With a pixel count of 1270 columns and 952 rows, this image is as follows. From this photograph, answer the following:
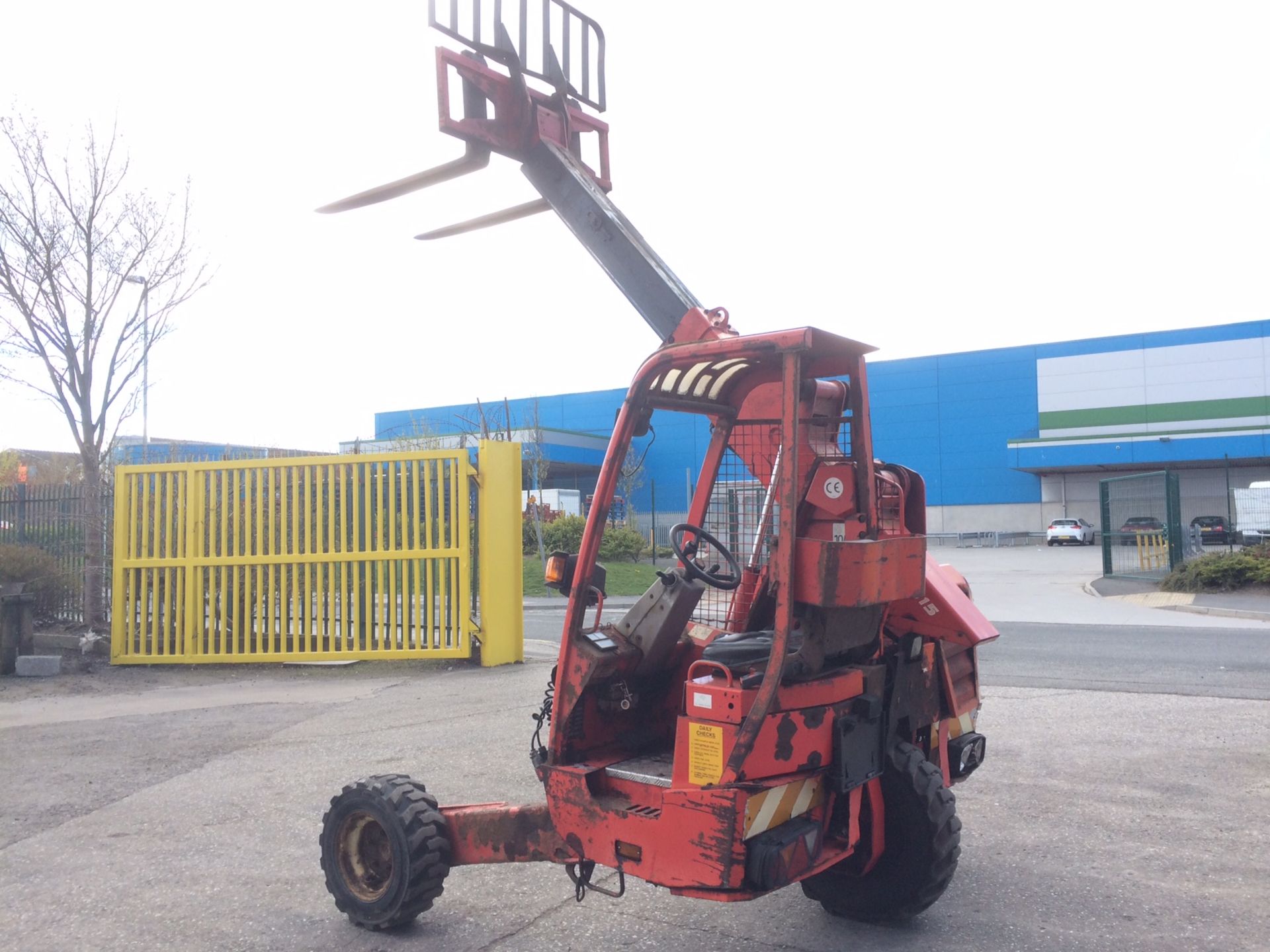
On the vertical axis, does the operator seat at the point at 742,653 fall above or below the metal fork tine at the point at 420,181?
below

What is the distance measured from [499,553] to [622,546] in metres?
16.9

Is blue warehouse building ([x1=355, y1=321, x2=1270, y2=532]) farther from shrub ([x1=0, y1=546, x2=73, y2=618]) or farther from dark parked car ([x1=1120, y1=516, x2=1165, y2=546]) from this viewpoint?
shrub ([x1=0, y1=546, x2=73, y2=618])

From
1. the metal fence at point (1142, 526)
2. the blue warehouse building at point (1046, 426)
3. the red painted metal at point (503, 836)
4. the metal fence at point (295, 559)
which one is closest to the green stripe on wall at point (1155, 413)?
the blue warehouse building at point (1046, 426)

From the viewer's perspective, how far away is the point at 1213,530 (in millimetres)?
35281

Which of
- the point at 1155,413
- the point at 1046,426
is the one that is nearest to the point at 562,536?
the point at 1046,426

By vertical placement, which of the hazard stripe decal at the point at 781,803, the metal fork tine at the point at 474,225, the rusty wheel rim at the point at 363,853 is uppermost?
the metal fork tine at the point at 474,225

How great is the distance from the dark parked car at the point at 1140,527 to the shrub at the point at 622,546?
488 inches

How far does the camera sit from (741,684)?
361 centimetres

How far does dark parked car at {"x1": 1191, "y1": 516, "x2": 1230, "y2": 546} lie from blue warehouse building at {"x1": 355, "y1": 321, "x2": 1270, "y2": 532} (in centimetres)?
642

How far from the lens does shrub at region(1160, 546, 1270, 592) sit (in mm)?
18906

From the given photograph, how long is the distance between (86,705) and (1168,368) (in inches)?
2008

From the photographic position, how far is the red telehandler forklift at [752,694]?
359 centimetres

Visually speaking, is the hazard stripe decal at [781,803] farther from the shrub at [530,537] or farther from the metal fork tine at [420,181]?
the shrub at [530,537]

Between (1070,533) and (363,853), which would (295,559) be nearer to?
(363,853)
